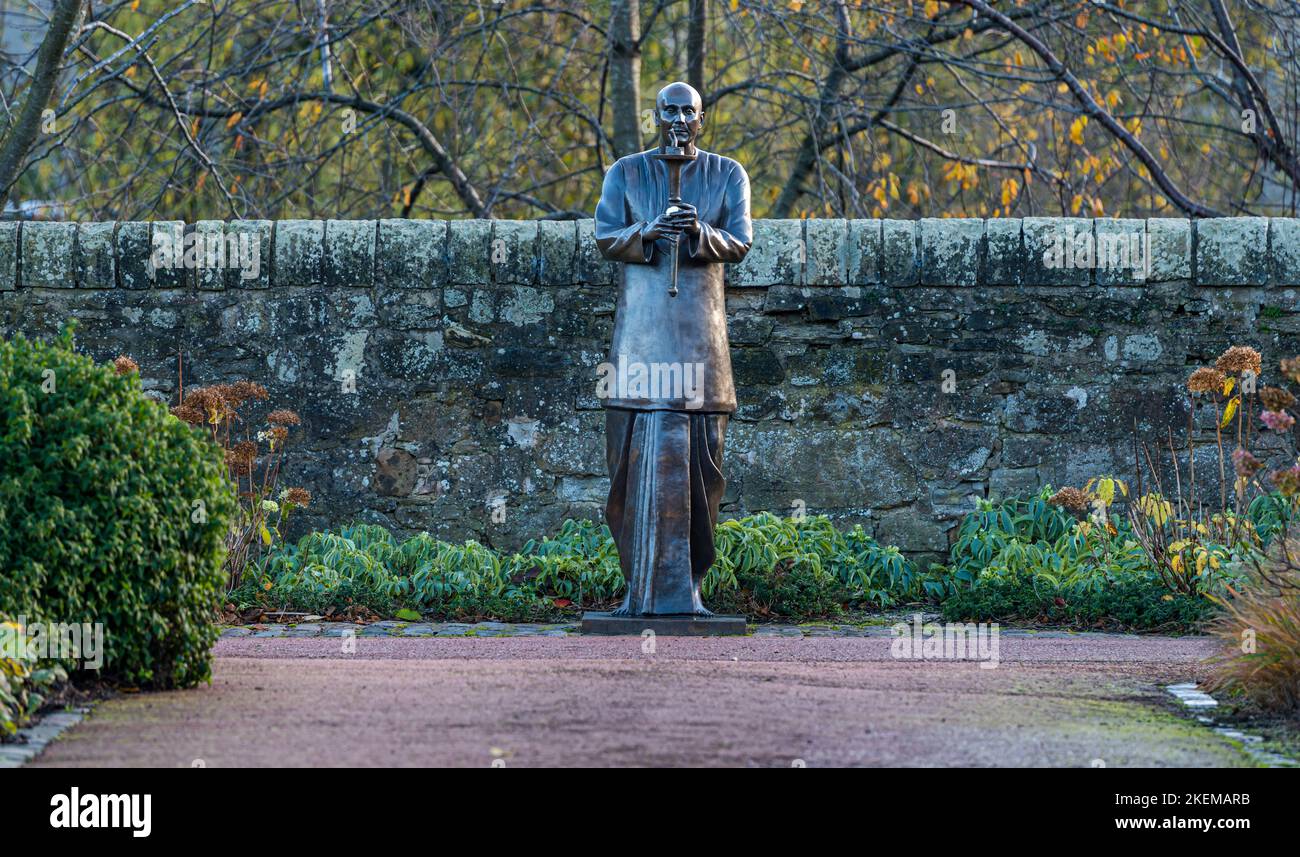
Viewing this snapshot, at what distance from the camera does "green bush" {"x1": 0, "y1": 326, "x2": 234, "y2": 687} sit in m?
4.89

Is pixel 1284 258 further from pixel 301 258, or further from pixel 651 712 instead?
pixel 651 712

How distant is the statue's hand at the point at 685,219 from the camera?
264 inches

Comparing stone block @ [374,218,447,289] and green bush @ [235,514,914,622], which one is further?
stone block @ [374,218,447,289]

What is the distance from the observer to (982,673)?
577cm

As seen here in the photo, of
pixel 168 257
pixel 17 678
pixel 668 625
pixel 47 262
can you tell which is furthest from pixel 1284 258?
pixel 17 678

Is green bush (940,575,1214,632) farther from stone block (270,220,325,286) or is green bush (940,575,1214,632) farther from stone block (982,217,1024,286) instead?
stone block (270,220,325,286)

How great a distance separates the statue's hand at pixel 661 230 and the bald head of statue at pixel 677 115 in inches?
12.9

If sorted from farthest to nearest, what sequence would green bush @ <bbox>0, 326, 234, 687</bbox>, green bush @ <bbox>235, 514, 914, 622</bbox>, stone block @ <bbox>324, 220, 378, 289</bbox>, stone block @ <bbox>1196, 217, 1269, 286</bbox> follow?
stone block @ <bbox>324, 220, 378, 289</bbox> → stone block @ <bbox>1196, 217, 1269, 286</bbox> → green bush @ <bbox>235, 514, 914, 622</bbox> → green bush @ <bbox>0, 326, 234, 687</bbox>

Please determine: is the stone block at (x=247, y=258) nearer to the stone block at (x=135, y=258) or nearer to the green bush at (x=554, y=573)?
the stone block at (x=135, y=258)

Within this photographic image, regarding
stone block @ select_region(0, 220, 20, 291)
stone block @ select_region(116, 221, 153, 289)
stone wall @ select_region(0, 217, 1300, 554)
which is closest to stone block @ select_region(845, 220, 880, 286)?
stone wall @ select_region(0, 217, 1300, 554)

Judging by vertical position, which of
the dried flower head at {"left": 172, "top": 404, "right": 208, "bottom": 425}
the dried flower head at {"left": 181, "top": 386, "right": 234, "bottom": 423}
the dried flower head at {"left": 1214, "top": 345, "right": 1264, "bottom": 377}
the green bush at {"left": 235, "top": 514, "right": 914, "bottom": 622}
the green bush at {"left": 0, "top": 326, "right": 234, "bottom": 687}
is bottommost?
the green bush at {"left": 235, "top": 514, "right": 914, "bottom": 622}

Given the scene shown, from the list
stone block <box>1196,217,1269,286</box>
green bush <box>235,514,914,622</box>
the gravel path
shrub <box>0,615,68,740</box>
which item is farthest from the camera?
stone block <box>1196,217,1269,286</box>

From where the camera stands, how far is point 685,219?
6711 millimetres

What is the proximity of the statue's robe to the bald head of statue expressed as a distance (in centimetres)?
16
